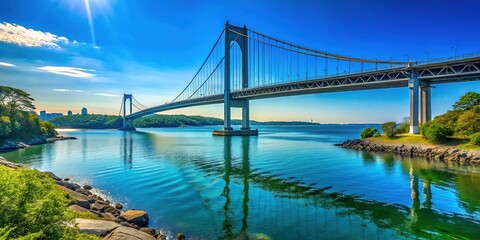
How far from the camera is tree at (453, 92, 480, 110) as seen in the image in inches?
1476

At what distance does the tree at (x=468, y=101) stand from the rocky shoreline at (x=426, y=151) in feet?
35.2

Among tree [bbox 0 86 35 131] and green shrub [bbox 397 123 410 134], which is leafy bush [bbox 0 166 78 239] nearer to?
green shrub [bbox 397 123 410 134]

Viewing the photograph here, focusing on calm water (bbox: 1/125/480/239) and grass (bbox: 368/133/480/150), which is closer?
calm water (bbox: 1/125/480/239)

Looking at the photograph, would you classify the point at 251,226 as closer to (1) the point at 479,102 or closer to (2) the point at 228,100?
(1) the point at 479,102

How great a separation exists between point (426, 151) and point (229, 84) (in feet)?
176

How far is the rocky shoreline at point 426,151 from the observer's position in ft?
91.7

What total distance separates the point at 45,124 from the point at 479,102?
88.3 meters

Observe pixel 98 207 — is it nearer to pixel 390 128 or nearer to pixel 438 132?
pixel 438 132

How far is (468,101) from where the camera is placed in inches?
1490

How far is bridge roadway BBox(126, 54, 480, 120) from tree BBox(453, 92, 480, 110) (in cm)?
251

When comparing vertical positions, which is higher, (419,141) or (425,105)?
(425,105)

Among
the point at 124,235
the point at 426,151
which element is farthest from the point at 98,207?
the point at 426,151

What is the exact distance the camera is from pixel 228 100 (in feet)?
251

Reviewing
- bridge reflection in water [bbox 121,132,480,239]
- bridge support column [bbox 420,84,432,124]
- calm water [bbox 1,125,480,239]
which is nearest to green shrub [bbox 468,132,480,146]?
calm water [bbox 1,125,480,239]
